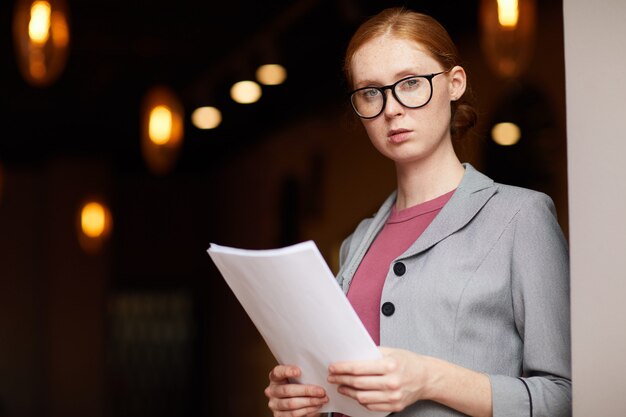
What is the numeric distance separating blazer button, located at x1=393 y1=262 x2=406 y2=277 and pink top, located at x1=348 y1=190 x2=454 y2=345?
96mm

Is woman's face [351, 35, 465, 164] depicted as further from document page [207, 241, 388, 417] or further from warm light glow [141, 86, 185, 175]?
warm light glow [141, 86, 185, 175]

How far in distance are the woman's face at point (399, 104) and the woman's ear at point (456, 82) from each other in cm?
3

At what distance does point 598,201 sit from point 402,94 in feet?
1.46

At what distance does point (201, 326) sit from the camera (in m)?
12.7

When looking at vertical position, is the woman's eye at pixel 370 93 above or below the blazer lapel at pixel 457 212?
above

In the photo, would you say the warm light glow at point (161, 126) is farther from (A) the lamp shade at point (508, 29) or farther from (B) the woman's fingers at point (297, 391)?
(B) the woman's fingers at point (297, 391)

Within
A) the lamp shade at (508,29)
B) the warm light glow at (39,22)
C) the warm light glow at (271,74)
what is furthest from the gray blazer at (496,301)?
the warm light glow at (271,74)

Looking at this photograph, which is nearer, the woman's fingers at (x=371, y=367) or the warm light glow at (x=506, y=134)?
the woman's fingers at (x=371, y=367)

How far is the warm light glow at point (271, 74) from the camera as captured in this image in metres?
7.23

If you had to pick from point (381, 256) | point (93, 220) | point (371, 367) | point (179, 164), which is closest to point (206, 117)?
point (93, 220)

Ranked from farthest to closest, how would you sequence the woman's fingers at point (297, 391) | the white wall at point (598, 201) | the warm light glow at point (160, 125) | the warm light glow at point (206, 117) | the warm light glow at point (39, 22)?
1. the warm light glow at point (206, 117)
2. the warm light glow at point (160, 125)
3. the warm light glow at point (39, 22)
4. the woman's fingers at point (297, 391)
5. the white wall at point (598, 201)

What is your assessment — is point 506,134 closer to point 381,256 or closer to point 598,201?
point 381,256

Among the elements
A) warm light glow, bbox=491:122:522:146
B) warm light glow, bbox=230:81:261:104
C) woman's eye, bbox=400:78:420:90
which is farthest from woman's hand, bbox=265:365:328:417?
warm light glow, bbox=230:81:261:104

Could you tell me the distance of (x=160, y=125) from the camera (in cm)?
560
